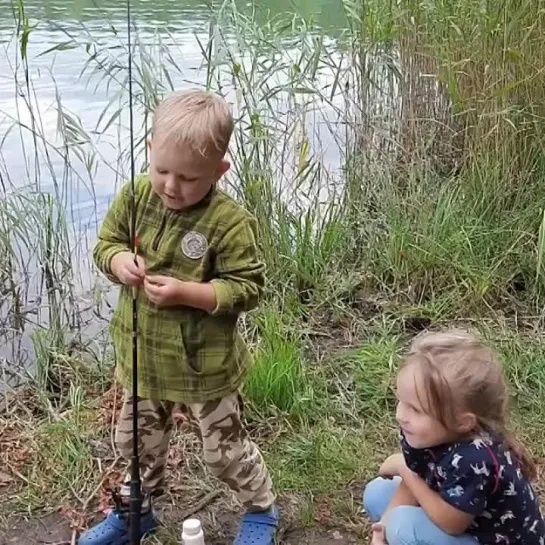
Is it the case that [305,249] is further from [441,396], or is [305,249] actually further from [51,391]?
[441,396]

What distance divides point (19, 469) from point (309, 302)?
122 cm

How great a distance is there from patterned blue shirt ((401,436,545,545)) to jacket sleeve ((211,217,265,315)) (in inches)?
17.0

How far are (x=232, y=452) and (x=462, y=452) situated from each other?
53 cm

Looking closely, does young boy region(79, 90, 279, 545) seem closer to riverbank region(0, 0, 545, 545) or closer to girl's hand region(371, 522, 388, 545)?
girl's hand region(371, 522, 388, 545)

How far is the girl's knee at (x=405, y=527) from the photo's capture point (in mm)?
1725

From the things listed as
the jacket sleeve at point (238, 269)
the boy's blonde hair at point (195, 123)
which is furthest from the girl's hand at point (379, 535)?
the boy's blonde hair at point (195, 123)

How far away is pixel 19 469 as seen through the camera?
2.42 meters

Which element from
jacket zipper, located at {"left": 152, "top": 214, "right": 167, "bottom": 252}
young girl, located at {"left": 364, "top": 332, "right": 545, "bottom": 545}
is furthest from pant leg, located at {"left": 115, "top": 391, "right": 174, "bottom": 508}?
young girl, located at {"left": 364, "top": 332, "right": 545, "bottom": 545}

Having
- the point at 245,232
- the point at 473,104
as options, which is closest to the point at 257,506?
the point at 245,232

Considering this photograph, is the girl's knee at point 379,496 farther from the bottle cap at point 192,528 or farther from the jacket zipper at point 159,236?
the jacket zipper at point 159,236

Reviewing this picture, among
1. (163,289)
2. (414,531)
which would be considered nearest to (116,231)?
(163,289)

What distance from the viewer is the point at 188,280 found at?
6.07 feet

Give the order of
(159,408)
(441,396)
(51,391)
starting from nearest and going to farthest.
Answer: (441,396)
(159,408)
(51,391)

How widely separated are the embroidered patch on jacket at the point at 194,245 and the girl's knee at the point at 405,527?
0.60 metres
